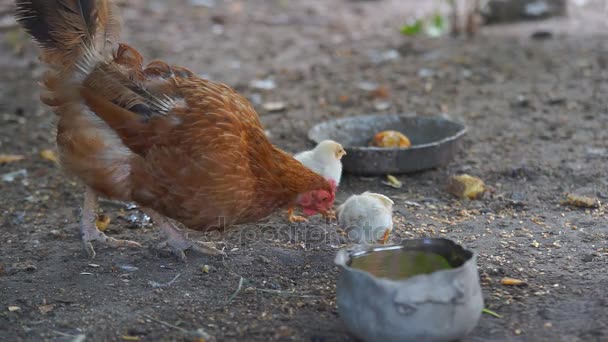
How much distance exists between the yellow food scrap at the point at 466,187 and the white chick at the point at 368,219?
91 centimetres

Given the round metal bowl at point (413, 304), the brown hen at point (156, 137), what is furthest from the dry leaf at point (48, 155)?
the round metal bowl at point (413, 304)

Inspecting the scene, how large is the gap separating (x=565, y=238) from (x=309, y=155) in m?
1.61

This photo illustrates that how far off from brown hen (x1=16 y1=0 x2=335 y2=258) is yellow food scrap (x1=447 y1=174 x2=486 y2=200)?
4.01 ft

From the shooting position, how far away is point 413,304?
2803 millimetres

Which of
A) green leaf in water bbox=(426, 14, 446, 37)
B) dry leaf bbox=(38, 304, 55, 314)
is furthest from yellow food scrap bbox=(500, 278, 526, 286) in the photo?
green leaf in water bbox=(426, 14, 446, 37)

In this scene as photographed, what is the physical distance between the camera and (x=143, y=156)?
3787 mm

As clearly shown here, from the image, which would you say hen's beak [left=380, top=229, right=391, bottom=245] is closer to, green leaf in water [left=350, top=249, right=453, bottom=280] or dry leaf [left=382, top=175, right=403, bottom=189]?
green leaf in water [left=350, top=249, right=453, bottom=280]

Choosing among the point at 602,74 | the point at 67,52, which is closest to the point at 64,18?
the point at 67,52

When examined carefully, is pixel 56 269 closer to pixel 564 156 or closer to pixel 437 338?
pixel 437 338

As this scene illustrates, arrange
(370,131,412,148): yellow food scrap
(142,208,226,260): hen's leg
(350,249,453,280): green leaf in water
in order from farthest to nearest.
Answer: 1. (370,131,412,148): yellow food scrap
2. (142,208,226,260): hen's leg
3. (350,249,453,280): green leaf in water

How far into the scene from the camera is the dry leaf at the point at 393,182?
16.8 feet

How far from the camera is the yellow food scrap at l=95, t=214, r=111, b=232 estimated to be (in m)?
4.58

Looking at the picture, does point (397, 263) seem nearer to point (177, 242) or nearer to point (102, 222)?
point (177, 242)

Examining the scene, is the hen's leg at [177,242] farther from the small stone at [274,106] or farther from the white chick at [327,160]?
the small stone at [274,106]
